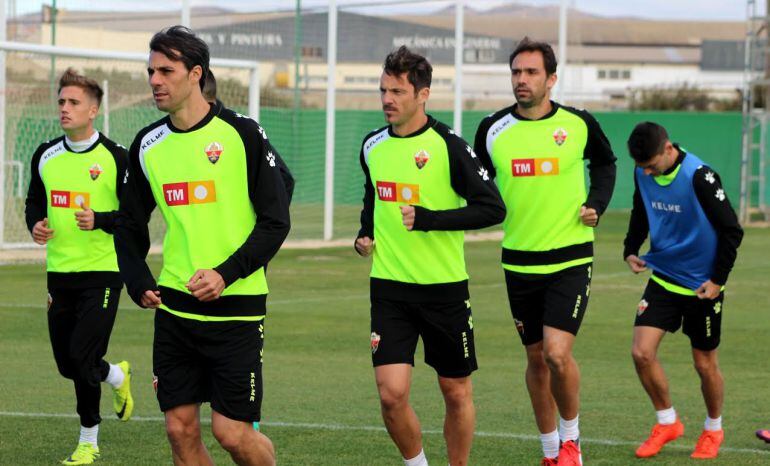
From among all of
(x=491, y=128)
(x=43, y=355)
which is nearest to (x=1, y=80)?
(x=43, y=355)

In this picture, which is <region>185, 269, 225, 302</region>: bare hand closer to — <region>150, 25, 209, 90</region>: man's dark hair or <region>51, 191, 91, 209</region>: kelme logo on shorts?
<region>150, 25, 209, 90</region>: man's dark hair

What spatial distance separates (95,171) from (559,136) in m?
2.82

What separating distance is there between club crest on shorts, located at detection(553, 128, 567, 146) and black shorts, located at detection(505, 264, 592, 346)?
735 millimetres

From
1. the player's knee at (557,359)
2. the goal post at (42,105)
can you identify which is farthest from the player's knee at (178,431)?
the goal post at (42,105)

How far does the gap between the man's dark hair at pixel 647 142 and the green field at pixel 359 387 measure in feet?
5.95

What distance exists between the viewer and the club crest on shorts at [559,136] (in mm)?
8242

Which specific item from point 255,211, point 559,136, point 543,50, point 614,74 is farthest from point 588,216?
point 614,74

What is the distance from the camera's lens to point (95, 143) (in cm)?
870

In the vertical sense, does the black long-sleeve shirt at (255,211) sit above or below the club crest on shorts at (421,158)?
below

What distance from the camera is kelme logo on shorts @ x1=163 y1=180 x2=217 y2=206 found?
598 cm

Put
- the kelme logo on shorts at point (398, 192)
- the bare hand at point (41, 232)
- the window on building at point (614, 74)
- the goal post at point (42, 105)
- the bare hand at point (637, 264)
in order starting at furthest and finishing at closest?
the window on building at point (614, 74), the goal post at point (42, 105), the bare hand at point (637, 264), the bare hand at point (41, 232), the kelme logo on shorts at point (398, 192)

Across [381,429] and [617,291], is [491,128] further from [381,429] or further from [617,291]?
[617,291]

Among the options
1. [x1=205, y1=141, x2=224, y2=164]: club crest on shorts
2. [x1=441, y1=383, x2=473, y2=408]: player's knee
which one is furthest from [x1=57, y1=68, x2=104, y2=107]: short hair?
[x1=441, y1=383, x2=473, y2=408]: player's knee

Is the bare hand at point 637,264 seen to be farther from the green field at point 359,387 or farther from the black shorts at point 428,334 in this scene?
the black shorts at point 428,334
